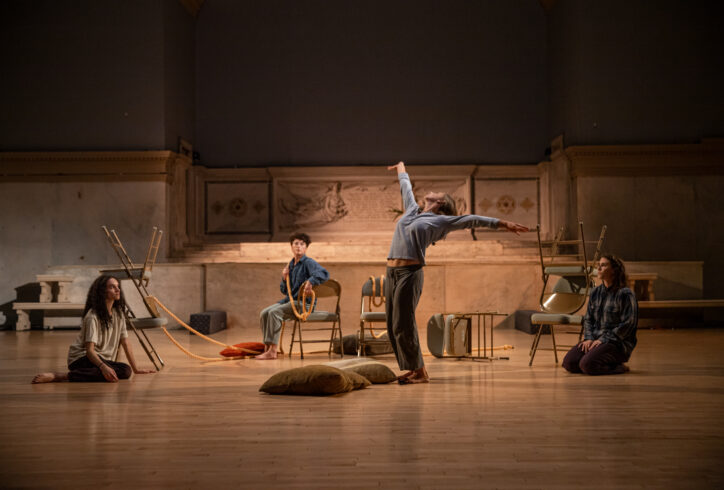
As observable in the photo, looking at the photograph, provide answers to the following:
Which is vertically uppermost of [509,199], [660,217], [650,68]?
[650,68]

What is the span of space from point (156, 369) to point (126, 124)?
770 centimetres

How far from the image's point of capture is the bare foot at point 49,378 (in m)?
Answer: 5.06

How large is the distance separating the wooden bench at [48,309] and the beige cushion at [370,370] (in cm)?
610

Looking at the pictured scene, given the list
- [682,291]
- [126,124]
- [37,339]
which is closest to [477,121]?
[682,291]

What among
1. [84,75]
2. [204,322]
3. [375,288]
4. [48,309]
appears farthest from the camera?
[84,75]

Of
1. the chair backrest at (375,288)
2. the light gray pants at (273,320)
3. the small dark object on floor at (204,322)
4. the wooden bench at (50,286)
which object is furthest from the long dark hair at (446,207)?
the wooden bench at (50,286)

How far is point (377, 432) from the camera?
341 cm

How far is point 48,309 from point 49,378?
5482mm

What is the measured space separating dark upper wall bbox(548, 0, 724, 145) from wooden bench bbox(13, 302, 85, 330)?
→ 343 inches

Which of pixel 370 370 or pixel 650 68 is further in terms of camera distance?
pixel 650 68

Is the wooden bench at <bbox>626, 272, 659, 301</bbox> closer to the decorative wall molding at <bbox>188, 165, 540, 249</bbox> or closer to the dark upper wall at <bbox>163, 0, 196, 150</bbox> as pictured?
the decorative wall molding at <bbox>188, 165, 540, 249</bbox>

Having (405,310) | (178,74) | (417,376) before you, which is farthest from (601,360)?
(178,74)

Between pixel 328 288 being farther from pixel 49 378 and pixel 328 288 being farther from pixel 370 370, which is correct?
pixel 49 378

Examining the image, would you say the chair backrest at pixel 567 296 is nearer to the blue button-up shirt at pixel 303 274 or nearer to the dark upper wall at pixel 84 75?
the blue button-up shirt at pixel 303 274
